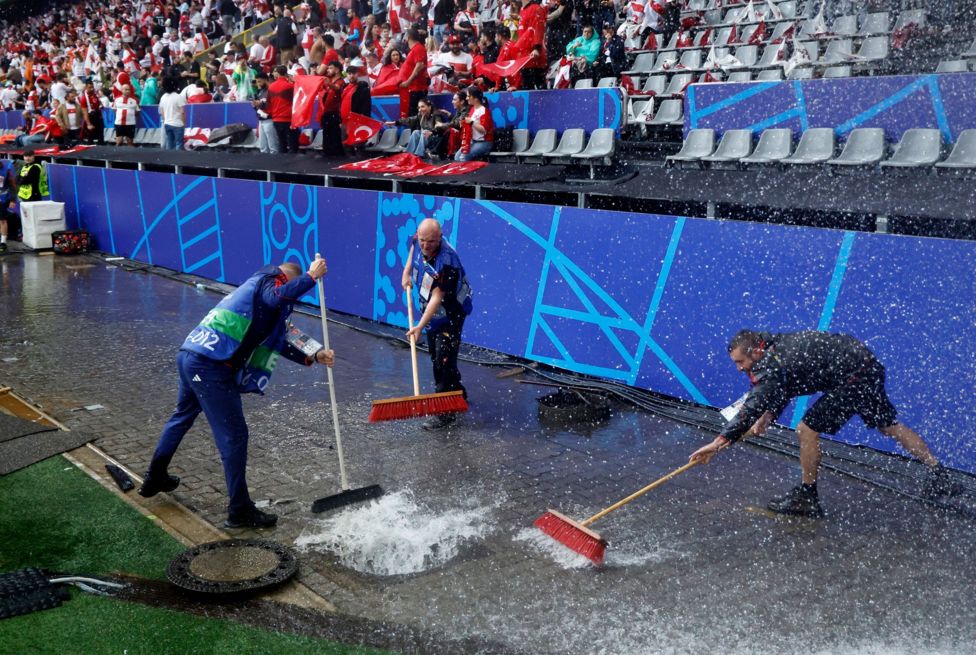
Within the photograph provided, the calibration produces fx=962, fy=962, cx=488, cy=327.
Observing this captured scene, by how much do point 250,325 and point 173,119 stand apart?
59.9 feet

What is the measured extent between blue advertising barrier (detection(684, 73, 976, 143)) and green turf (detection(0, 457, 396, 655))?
8.85 metres

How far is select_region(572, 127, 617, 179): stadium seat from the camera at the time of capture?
13453 millimetres

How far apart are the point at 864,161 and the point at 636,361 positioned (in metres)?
3.48

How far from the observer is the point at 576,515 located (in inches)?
278

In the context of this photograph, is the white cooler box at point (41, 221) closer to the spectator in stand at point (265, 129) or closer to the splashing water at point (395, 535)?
the spectator in stand at point (265, 129)

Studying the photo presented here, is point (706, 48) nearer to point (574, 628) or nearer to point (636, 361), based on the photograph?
point (636, 361)

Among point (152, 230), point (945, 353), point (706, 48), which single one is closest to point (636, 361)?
point (945, 353)

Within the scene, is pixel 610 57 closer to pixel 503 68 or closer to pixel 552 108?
pixel 552 108

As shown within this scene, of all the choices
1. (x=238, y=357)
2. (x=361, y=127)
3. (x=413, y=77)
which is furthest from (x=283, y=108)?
(x=238, y=357)

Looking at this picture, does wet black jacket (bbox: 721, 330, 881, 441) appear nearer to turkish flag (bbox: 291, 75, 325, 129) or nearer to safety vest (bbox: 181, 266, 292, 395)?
safety vest (bbox: 181, 266, 292, 395)

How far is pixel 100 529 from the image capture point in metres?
6.62

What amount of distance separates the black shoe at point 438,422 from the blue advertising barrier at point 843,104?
581 centimetres

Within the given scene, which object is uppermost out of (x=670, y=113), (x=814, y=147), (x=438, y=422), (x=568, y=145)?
Result: (x=670, y=113)

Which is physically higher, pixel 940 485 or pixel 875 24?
pixel 875 24
